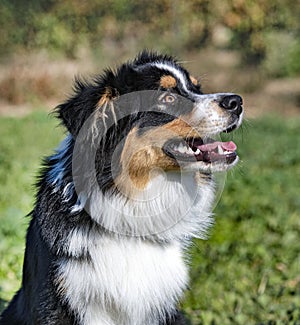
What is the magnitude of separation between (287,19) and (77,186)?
14615 millimetres

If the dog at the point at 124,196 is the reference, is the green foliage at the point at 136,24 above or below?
below

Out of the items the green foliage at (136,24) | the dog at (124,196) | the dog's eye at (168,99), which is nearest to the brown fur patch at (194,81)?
the dog at (124,196)

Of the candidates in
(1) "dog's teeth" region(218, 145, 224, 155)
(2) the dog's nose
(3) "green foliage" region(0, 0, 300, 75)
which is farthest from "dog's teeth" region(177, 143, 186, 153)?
(3) "green foliage" region(0, 0, 300, 75)

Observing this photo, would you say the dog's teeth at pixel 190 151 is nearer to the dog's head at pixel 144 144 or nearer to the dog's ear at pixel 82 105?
the dog's head at pixel 144 144

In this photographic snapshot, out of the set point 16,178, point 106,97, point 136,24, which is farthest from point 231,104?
point 136,24

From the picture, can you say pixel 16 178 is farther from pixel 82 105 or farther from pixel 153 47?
pixel 153 47

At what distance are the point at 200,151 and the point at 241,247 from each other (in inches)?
119

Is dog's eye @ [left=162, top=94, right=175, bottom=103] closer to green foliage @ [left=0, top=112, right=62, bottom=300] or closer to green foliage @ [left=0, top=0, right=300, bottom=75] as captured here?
green foliage @ [left=0, top=112, right=62, bottom=300]

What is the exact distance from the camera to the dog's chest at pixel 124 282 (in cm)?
394

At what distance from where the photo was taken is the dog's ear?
3.84 metres

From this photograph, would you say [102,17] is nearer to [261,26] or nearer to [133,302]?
[261,26]

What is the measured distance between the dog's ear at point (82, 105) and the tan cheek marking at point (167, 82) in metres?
0.34

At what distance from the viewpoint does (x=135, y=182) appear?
4059 mm

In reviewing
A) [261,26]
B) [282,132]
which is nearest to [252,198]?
[282,132]
